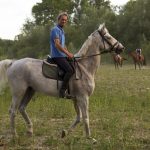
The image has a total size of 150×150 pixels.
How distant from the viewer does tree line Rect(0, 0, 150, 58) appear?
54.7 metres

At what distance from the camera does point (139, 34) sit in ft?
178

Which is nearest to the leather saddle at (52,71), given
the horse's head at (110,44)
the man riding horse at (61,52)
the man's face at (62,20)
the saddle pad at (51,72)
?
the saddle pad at (51,72)

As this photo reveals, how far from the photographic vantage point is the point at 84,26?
196 feet

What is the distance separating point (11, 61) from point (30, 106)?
3942 mm

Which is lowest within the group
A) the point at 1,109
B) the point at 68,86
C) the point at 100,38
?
the point at 1,109

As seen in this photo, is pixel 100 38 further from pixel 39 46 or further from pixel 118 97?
pixel 39 46

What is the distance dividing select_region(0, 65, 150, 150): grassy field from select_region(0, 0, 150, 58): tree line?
30.4m

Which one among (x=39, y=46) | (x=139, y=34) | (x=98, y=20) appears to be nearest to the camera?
(x=139, y=34)

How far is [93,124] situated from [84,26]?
49.5 m

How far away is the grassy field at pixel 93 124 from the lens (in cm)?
858

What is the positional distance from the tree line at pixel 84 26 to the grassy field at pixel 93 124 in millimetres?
30354

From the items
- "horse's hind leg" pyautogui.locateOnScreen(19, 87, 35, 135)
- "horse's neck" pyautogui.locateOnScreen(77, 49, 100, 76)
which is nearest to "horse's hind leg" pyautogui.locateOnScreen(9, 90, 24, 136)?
"horse's hind leg" pyautogui.locateOnScreen(19, 87, 35, 135)

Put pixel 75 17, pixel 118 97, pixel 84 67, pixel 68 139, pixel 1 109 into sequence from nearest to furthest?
pixel 68 139, pixel 84 67, pixel 1 109, pixel 118 97, pixel 75 17

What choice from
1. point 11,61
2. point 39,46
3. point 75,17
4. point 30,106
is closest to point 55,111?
point 30,106
